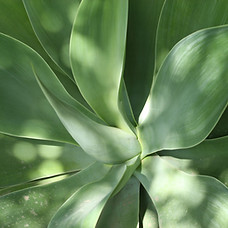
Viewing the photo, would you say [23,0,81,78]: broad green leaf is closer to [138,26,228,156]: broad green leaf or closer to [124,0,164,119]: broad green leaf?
[124,0,164,119]: broad green leaf

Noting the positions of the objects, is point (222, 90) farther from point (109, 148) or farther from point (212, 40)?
point (109, 148)

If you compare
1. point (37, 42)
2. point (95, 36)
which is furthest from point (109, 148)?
point (37, 42)

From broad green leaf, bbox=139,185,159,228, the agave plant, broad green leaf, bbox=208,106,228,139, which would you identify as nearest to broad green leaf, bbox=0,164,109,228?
the agave plant

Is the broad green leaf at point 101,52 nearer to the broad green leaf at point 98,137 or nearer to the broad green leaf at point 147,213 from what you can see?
the broad green leaf at point 98,137

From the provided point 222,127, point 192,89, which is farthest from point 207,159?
point 192,89

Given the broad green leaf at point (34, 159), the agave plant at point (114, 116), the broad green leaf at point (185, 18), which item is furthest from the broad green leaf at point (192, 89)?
the broad green leaf at point (34, 159)

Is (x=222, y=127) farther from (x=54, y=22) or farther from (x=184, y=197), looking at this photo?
(x=54, y=22)
